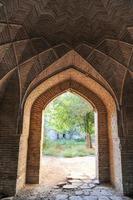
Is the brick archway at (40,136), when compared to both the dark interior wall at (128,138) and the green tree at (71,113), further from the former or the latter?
the green tree at (71,113)

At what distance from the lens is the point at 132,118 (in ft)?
23.8

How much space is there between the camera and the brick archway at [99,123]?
7.54m

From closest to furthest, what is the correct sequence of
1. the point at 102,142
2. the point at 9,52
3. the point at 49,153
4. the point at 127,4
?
1. the point at 127,4
2. the point at 9,52
3. the point at 102,142
4. the point at 49,153

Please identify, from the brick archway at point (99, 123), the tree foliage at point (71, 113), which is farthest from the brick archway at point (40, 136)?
the tree foliage at point (71, 113)

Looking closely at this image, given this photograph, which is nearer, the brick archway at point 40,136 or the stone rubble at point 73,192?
the stone rubble at point 73,192

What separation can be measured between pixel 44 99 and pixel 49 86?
1.96 feet

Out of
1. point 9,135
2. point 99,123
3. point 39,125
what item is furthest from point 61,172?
point 9,135

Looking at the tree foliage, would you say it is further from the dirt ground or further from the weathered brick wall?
the weathered brick wall

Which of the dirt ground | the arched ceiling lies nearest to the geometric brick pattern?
the arched ceiling

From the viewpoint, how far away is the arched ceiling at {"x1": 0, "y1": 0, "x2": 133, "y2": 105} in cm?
529

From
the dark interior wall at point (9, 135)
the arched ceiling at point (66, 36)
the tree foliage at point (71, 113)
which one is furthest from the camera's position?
the tree foliage at point (71, 113)

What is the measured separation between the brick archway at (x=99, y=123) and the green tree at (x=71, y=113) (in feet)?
20.2

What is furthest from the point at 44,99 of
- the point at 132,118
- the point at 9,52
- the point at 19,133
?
the point at 132,118

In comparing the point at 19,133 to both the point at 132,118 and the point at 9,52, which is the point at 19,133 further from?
the point at 132,118
